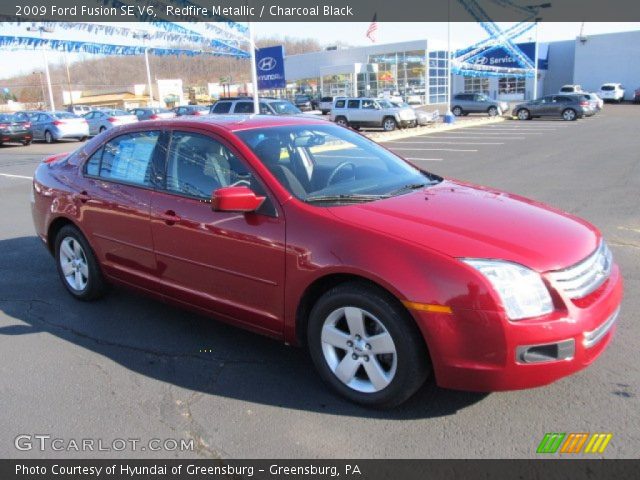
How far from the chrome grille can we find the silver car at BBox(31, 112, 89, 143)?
1087 inches

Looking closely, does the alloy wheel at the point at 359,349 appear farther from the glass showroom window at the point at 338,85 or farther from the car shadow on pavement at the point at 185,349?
the glass showroom window at the point at 338,85

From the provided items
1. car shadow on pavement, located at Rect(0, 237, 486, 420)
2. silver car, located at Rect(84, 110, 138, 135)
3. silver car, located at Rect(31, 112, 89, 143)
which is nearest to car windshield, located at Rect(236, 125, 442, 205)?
car shadow on pavement, located at Rect(0, 237, 486, 420)

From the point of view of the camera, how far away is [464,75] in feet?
166

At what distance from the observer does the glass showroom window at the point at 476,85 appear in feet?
205

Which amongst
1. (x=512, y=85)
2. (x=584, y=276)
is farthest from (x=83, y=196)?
(x=512, y=85)

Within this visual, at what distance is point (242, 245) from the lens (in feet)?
11.6

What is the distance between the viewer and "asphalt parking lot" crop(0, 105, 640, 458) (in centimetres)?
294

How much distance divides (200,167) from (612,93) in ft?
190

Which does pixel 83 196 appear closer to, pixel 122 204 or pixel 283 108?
pixel 122 204

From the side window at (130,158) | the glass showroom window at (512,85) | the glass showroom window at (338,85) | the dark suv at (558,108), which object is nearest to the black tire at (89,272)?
the side window at (130,158)

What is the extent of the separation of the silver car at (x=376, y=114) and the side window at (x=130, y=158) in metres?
25.2

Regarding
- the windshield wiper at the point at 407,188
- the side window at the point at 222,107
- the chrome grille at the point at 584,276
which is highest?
the side window at the point at 222,107

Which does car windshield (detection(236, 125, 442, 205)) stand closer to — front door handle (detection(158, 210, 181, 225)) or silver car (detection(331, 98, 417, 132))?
front door handle (detection(158, 210, 181, 225))
